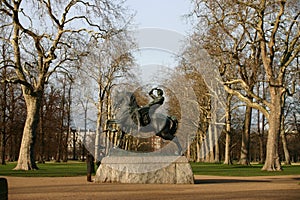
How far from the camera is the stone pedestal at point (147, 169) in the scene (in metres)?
18.8

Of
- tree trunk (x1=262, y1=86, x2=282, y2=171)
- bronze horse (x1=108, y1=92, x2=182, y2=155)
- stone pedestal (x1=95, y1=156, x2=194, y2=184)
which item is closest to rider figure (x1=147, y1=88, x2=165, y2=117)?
bronze horse (x1=108, y1=92, x2=182, y2=155)

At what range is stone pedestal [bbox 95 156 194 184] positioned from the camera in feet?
61.8

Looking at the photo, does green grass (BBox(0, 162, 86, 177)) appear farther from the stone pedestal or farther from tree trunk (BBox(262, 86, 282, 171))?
tree trunk (BBox(262, 86, 282, 171))

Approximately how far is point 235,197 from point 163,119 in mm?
6644

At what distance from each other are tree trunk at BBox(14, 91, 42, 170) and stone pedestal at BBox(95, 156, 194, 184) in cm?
1153

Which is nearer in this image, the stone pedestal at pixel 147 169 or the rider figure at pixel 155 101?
the stone pedestal at pixel 147 169

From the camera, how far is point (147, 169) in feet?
61.9

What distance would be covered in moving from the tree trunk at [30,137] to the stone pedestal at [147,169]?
37.8 feet

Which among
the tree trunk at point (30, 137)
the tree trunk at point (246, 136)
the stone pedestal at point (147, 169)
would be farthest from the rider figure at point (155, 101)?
the tree trunk at point (246, 136)

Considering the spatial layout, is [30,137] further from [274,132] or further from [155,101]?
[274,132]

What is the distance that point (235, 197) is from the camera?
13.5 meters

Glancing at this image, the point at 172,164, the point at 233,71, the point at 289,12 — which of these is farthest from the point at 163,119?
the point at 233,71

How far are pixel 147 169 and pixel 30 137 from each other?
13403mm

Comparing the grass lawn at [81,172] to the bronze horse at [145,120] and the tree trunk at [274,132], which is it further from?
the bronze horse at [145,120]
